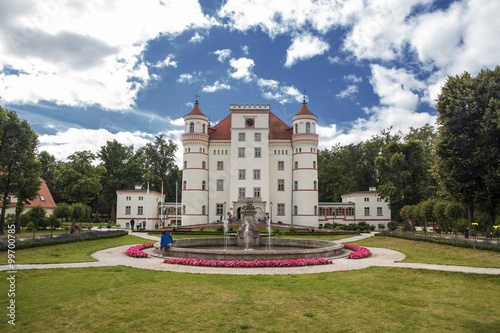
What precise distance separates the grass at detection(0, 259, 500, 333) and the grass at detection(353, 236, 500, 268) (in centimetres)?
407

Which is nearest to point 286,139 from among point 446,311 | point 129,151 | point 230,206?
point 230,206

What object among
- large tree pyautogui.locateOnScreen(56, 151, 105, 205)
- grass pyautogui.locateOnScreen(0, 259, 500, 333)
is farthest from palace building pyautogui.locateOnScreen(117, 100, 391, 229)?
grass pyautogui.locateOnScreen(0, 259, 500, 333)

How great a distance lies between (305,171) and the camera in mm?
49188

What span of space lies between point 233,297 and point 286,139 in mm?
42055

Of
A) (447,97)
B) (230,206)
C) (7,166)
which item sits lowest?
(230,206)

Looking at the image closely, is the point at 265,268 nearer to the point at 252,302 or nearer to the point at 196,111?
the point at 252,302

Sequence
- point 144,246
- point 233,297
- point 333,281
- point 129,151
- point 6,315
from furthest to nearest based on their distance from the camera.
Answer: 1. point 129,151
2. point 144,246
3. point 333,281
4. point 233,297
5. point 6,315

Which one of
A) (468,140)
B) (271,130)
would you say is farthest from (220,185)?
(468,140)

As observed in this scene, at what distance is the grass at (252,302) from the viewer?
807cm

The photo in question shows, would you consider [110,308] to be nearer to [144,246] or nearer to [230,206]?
[144,246]

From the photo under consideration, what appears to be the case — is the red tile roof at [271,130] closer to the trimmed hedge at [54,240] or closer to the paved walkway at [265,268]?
the trimmed hedge at [54,240]

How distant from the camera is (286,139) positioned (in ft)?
168

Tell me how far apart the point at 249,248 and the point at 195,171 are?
26827 millimetres

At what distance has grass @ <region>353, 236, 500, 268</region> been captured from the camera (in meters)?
17.4
